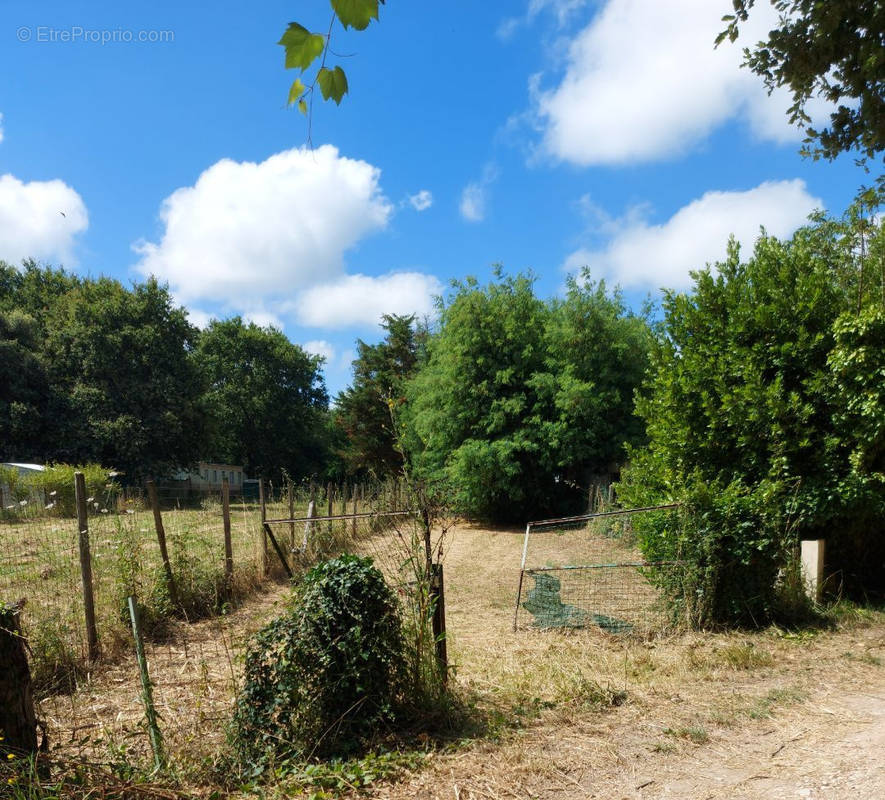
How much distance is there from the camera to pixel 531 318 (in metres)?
22.1

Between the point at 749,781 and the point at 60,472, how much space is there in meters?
21.9

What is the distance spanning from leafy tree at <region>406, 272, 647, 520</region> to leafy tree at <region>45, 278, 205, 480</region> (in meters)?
15.6

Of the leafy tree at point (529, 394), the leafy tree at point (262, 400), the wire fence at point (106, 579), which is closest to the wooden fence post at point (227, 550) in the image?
the wire fence at point (106, 579)

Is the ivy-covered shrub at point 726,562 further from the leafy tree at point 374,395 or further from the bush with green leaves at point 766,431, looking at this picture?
the leafy tree at point 374,395

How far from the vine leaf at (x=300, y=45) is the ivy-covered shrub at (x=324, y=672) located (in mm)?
3079

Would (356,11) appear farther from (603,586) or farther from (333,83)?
(603,586)

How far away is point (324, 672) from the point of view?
3877 mm

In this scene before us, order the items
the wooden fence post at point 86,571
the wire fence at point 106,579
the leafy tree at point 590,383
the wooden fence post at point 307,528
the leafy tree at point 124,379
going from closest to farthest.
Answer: the wire fence at point 106,579
the wooden fence post at point 86,571
the wooden fence post at point 307,528
the leafy tree at point 590,383
the leafy tree at point 124,379

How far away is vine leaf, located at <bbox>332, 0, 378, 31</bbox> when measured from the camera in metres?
1.86

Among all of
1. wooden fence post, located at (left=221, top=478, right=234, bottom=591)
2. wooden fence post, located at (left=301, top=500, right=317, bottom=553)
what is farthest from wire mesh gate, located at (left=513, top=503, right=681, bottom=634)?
wooden fence post, located at (left=221, top=478, right=234, bottom=591)

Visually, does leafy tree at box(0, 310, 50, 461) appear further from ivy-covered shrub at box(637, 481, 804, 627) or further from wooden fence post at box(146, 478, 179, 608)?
ivy-covered shrub at box(637, 481, 804, 627)

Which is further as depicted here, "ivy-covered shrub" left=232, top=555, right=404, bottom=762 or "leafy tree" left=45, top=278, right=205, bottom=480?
"leafy tree" left=45, top=278, right=205, bottom=480

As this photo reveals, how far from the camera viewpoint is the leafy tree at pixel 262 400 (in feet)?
153

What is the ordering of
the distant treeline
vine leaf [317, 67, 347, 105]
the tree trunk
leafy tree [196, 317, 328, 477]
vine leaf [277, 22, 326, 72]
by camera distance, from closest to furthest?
vine leaf [277, 22, 326, 72] < vine leaf [317, 67, 347, 105] < the tree trunk < the distant treeline < leafy tree [196, 317, 328, 477]
